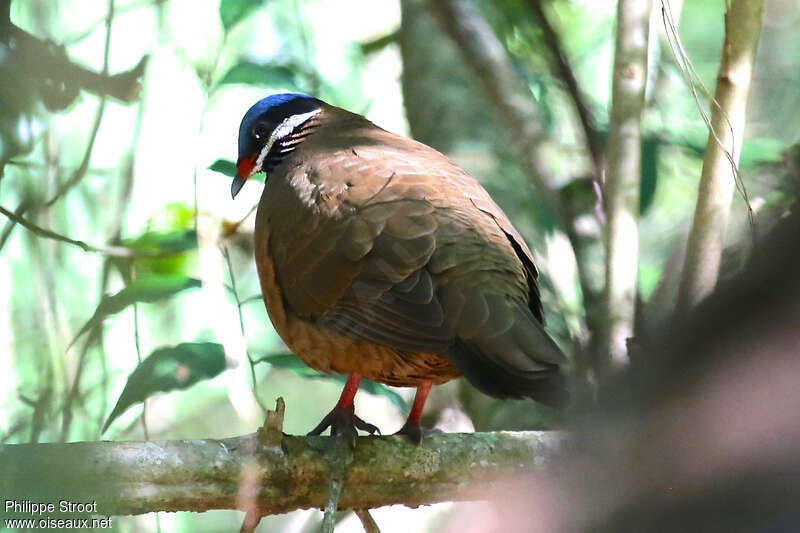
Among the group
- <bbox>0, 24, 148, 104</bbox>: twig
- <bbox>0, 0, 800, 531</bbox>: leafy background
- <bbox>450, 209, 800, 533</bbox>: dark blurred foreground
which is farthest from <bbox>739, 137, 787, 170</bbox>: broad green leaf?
<bbox>450, 209, 800, 533</bbox>: dark blurred foreground

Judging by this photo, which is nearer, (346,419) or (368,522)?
(368,522)

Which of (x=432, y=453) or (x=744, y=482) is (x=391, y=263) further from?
(x=744, y=482)

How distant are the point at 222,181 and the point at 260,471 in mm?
2727

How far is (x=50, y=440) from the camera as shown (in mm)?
1875

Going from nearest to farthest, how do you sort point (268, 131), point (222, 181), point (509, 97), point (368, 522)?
point (368, 522) < point (268, 131) < point (509, 97) < point (222, 181)

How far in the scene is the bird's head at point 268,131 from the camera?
3918mm

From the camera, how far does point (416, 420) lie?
3.06 metres

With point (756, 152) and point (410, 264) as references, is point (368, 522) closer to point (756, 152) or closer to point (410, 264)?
point (410, 264)

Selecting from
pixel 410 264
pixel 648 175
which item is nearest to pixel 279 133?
pixel 410 264

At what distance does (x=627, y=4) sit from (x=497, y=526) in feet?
10.9

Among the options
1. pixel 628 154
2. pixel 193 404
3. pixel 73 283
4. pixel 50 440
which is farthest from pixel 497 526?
pixel 193 404

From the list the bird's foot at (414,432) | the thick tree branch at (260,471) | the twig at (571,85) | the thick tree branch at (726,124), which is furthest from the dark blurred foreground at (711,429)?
the twig at (571,85)

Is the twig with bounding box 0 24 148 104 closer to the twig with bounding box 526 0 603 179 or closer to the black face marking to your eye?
the black face marking

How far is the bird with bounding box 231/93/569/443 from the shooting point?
261 centimetres
